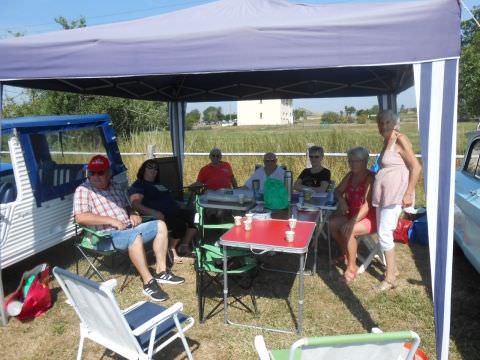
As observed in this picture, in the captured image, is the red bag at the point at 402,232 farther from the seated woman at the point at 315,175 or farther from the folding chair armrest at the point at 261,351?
the folding chair armrest at the point at 261,351

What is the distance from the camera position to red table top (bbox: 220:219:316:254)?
2582 mm

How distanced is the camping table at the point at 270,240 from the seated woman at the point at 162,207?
56.3 inches

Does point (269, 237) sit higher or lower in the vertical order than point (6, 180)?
lower

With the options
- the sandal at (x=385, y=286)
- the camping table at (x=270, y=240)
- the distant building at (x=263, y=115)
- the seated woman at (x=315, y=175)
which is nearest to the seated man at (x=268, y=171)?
the seated woman at (x=315, y=175)

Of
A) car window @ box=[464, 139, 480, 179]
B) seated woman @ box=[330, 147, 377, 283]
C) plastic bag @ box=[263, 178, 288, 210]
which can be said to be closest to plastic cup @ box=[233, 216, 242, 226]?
plastic bag @ box=[263, 178, 288, 210]

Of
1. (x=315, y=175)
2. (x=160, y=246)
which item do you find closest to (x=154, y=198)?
(x=160, y=246)

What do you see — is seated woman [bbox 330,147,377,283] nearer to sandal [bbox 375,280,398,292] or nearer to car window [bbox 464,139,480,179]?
sandal [bbox 375,280,398,292]

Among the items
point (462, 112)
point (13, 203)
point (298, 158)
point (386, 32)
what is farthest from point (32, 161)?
point (462, 112)

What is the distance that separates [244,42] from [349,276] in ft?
7.89

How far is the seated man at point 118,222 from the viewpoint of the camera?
344cm

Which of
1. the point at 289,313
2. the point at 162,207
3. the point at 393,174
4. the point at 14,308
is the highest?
the point at 393,174

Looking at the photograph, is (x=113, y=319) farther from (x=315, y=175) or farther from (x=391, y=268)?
(x=315, y=175)

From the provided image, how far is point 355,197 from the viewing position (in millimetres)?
3832

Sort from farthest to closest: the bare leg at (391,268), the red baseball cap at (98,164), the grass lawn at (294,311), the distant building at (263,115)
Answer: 1. the distant building at (263,115)
2. the red baseball cap at (98,164)
3. the bare leg at (391,268)
4. the grass lawn at (294,311)
